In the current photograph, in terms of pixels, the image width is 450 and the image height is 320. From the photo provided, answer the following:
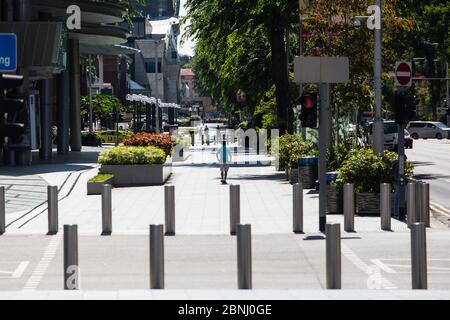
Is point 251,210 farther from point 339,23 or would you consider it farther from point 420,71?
point 420,71

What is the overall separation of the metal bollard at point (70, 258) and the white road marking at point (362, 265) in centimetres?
374

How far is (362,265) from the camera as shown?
1473 cm

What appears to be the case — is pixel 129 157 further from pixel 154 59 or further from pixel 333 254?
pixel 154 59

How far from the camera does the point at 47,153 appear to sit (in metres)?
46.1

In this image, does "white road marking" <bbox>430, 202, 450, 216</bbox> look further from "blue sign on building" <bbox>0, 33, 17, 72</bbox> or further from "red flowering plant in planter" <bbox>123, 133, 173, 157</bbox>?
"red flowering plant in planter" <bbox>123, 133, 173, 157</bbox>

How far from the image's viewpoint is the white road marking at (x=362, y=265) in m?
12.7

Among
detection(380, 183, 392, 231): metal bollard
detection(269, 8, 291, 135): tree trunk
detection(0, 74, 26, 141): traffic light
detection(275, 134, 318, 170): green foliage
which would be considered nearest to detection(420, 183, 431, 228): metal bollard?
detection(380, 183, 392, 231): metal bollard

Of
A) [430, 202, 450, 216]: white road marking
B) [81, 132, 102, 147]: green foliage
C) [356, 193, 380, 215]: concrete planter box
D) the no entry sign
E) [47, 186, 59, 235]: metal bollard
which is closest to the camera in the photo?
[47, 186, 59, 235]: metal bollard

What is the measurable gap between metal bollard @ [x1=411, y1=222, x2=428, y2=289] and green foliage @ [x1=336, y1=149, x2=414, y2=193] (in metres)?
10.5

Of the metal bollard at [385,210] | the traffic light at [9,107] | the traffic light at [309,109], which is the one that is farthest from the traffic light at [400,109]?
the traffic light at [9,107]

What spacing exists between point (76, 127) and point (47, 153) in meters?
11.1

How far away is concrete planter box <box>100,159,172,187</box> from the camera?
109 feet

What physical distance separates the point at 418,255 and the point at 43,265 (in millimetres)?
5992

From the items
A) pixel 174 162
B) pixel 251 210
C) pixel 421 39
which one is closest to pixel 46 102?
pixel 174 162
